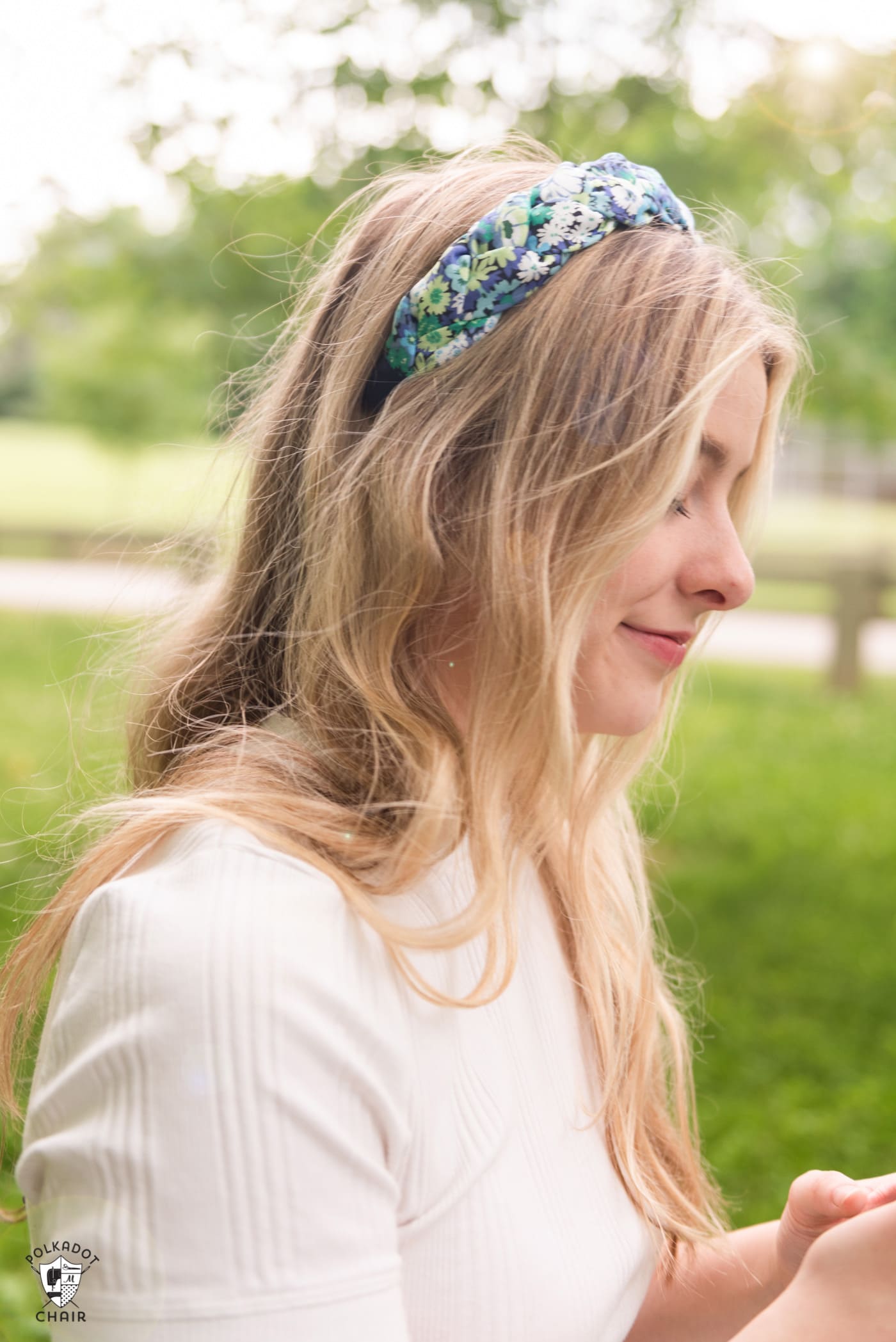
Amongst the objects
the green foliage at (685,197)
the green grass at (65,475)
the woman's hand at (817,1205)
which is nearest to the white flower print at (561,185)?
the woman's hand at (817,1205)

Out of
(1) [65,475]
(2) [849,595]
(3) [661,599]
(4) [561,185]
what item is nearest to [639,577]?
(3) [661,599]

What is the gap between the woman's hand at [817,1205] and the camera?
1622mm

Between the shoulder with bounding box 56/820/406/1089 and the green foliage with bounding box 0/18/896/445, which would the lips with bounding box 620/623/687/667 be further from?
the green foliage with bounding box 0/18/896/445

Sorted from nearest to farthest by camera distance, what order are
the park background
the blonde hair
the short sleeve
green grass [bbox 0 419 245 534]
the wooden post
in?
the short sleeve, the blonde hair, the park background, the wooden post, green grass [bbox 0 419 245 534]

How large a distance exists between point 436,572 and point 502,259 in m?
0.36

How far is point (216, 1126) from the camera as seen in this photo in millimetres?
1128

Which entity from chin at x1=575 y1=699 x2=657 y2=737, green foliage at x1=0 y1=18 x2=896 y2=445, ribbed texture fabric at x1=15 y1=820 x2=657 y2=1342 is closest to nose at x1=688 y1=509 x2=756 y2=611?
chin at x1=575 y1=699 x2=657 y2=737

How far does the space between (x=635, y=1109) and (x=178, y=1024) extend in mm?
818

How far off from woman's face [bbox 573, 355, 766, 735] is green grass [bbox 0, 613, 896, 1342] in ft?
1.98

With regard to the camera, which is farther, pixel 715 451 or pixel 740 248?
pixel 740 248

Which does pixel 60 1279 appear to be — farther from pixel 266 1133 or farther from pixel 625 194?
pixel 625 194

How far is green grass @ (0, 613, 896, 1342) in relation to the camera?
375cm

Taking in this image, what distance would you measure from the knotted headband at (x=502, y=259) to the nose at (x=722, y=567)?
36cm

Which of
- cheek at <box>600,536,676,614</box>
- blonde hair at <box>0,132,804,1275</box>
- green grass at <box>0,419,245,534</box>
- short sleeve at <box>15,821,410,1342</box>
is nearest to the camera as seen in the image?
short sleeve at <box>15,821,410,1342</box>
